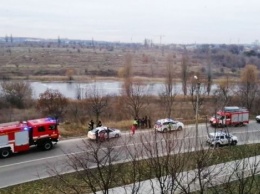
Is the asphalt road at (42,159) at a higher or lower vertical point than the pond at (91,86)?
lower

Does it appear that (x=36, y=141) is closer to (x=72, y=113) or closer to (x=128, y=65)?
(x=72, y=113)

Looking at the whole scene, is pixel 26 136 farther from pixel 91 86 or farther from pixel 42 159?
pixel 91 86

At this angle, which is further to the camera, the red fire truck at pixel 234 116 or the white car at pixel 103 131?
the red fire truck at pixel 234 116

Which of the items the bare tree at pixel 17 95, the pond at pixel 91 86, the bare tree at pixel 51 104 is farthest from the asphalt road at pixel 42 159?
the pond at pixel 91 86

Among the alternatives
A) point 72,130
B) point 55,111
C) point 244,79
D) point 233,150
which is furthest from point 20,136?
point 244,79

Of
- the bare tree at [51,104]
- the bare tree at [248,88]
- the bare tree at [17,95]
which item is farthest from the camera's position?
the bare tree at [17,95]

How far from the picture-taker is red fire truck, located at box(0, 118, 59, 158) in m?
21.6

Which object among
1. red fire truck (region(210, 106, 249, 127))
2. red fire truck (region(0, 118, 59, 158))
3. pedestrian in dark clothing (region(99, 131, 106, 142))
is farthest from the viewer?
red fire truck (region(210, 106, 249, 127))

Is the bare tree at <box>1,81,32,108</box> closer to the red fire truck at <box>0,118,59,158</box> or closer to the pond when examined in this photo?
the pond

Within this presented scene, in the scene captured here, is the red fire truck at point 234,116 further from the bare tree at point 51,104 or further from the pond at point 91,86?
the pond at point 91,86

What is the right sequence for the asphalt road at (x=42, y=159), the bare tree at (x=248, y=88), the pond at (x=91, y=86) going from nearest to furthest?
the asphalt road at (x=42, y=159) < the bare tree at (x=248, y=88) < the pond at (x=91, y=86)

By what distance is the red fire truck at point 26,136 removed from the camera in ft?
70.9

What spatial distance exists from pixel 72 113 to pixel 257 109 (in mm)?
21601

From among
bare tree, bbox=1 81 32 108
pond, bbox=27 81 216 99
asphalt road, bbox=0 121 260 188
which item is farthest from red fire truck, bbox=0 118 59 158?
pond, bbox=27 81 216 99
